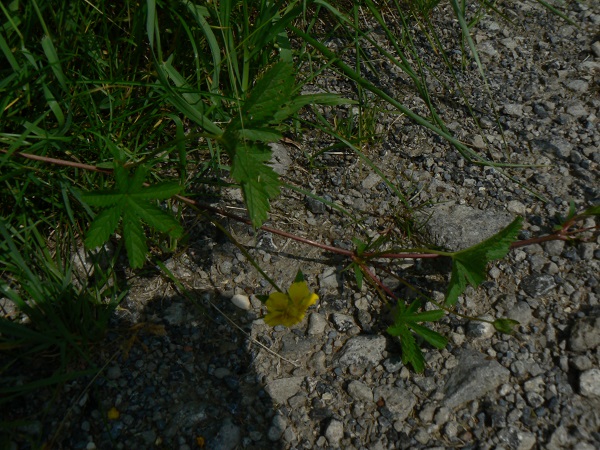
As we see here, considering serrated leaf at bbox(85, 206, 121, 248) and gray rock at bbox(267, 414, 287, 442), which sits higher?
serrated leaf at bbox(85, 206, 121, 248)

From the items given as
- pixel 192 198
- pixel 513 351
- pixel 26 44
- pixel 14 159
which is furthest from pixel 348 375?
pixel 26 44

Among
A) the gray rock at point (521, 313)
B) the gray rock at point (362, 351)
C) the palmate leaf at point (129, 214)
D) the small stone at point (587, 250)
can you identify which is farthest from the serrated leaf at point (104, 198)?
the small stone at point (587, 250)

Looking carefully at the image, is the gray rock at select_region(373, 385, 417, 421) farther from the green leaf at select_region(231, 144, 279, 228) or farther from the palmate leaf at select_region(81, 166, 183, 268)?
the palmate leaf at select_region(81, 166, 183, 268)

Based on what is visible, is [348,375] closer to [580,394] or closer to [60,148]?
[580,394]

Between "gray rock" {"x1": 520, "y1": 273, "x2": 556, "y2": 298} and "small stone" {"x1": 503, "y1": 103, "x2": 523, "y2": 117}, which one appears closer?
"gray rock" {"x1": 520, "y1": 273, "x2": 556, "y2": 298}

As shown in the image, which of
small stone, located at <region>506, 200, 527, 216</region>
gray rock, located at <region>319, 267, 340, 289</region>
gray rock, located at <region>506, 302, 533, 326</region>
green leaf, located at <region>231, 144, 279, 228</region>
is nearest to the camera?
green leaf, located at <region>231, 144, 279, 228</region>

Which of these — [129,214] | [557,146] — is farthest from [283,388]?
[557,146]

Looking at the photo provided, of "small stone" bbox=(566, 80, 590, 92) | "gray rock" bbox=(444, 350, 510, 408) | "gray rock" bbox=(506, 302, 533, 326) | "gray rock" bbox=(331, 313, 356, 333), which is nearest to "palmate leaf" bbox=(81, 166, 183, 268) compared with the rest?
"gray rock" bbox=(331, 313, 356, 333)
